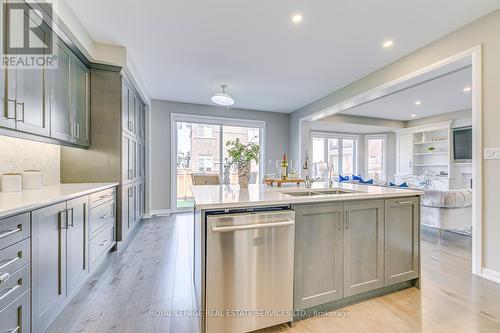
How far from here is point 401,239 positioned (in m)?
1.99

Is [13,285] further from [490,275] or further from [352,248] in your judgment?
[490,275]

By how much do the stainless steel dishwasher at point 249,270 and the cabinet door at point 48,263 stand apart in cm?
105

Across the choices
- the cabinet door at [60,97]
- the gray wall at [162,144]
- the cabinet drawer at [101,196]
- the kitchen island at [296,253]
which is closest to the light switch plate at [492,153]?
the kitchen island at [296,253]

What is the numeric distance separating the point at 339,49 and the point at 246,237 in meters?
2.89

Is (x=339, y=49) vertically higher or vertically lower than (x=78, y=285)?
higher

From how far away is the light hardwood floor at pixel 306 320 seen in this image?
5.15 ft

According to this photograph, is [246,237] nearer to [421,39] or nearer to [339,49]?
[339,49]

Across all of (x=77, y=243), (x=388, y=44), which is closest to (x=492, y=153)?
(x=388, y=44)

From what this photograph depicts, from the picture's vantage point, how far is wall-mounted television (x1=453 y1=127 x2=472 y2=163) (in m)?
5.73

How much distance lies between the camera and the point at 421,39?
2.73 meters

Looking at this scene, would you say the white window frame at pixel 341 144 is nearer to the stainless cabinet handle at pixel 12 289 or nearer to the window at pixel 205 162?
the window at pixel 205 162

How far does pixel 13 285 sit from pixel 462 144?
8.56m

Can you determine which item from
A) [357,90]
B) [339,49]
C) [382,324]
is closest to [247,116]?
[357,90]

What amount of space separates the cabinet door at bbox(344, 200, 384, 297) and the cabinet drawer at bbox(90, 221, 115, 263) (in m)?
2.38
